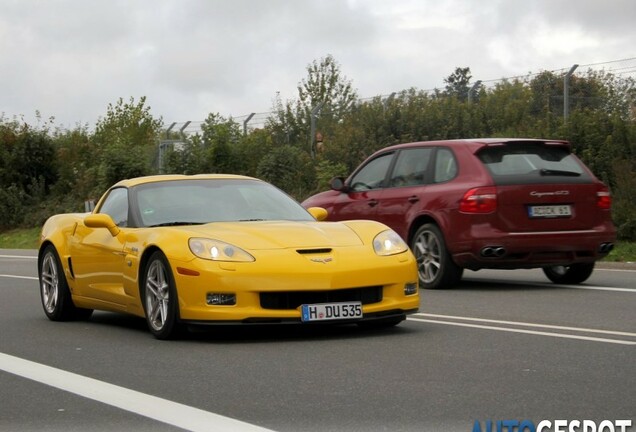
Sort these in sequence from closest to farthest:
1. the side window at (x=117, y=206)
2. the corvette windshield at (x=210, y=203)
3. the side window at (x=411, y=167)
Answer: the corvette windshield at (x=210, y=203) < the side window at (x=117, y=206) < the side window at (x=411, y=167)

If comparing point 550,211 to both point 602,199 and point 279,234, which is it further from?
point 279,234

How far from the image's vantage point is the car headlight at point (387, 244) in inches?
410

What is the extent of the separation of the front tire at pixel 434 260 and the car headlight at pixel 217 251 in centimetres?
526

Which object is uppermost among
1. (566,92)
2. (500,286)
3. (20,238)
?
(566,92)

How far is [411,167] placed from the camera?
16047mm

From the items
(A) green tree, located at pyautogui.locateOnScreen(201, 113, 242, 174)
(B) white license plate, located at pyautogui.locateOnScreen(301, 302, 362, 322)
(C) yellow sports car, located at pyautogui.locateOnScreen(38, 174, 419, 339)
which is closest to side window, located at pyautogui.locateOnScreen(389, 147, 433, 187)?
(C) yellow sports car, located at pyautogui.locateOnScreen(38, 174, 419, 339)

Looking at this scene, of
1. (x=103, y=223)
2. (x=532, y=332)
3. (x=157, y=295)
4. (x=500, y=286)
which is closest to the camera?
(x=532, y=332)

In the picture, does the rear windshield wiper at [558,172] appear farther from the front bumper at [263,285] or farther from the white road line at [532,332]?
the front bumper at [263,285]

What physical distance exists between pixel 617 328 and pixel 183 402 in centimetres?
438

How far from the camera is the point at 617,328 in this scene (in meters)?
10.5

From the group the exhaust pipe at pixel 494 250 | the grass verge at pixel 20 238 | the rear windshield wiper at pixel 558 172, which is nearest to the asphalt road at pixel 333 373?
the exhaust pipe at pixel 494 250

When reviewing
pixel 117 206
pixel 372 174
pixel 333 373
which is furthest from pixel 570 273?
pixel 333 373

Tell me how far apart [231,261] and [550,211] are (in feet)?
18.5

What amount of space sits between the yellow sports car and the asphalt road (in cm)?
23
